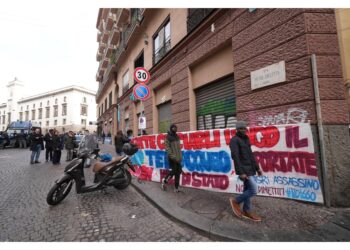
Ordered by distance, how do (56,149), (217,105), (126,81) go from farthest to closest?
(126,81) → (56,149) → (217,105)

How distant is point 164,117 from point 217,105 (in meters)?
4.13

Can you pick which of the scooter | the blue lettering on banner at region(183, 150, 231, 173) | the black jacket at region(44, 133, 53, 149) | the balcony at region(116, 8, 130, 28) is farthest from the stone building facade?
the balcony at region(116, 8, 130, 28)

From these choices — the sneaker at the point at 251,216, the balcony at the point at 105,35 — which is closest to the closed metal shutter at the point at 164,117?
the sneaker at the point at 251,216

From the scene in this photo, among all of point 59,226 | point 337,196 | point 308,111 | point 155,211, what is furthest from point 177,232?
point 308,111

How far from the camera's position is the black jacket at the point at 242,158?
9.91 ft

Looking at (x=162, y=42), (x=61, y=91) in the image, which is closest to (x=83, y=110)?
(x=61, y=91)

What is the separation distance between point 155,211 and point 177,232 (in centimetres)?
90

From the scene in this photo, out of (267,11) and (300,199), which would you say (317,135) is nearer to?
(300,199)

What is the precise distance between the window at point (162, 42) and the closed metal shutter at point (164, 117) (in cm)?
273

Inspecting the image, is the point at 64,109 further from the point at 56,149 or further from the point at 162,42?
the point at 162,42

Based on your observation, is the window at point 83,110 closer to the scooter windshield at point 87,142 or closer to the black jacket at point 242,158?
the scooter windshield at point 87,142

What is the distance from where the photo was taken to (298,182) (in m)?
3.62

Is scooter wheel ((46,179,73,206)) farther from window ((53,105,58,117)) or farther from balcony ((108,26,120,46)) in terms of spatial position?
window ((53,105,58,117))

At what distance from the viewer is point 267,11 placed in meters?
4.78
